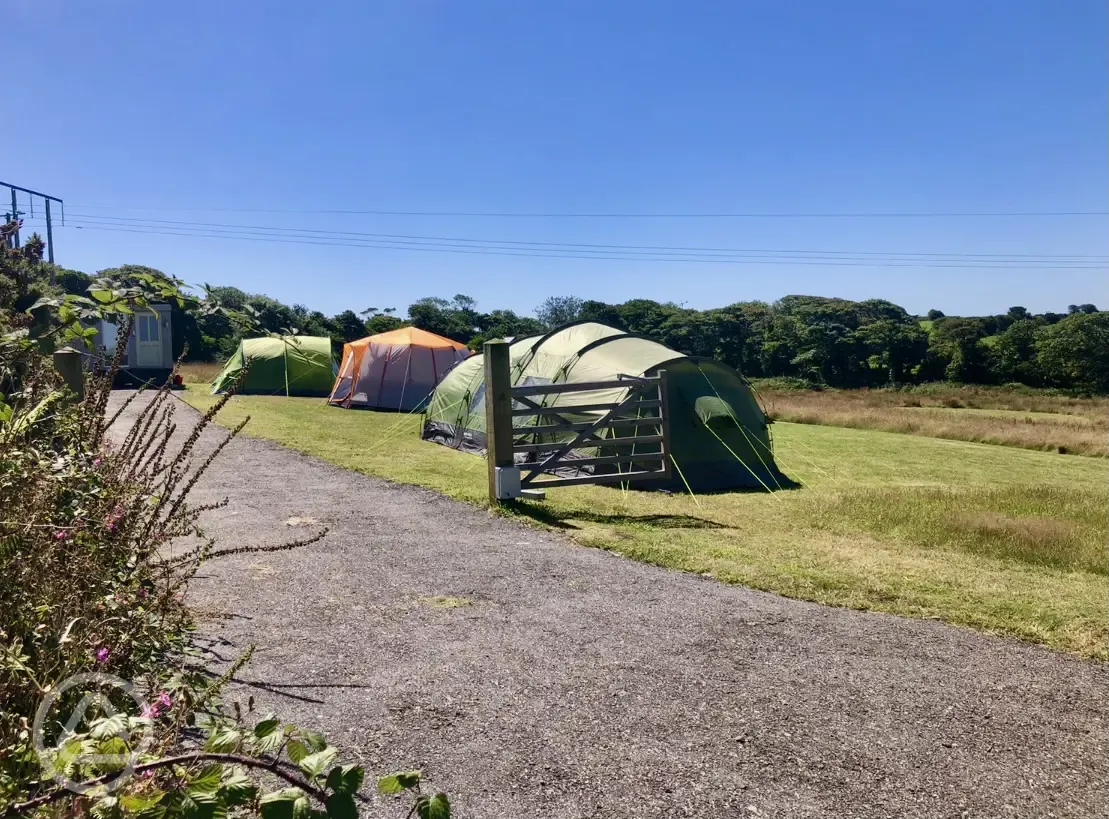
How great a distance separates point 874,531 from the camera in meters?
7.85

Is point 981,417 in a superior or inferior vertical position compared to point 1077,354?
inferior

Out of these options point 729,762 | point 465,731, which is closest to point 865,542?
point 729,762

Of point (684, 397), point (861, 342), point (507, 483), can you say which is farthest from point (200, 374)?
point (861, 342)

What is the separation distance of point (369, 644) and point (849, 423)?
2120 cm

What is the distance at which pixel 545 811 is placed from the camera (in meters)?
2.70

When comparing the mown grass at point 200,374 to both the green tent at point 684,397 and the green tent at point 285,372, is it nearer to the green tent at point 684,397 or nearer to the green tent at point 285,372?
the green tent at point 285,372

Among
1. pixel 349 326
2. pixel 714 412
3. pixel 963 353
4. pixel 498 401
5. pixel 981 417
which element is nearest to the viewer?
pixel 498 401

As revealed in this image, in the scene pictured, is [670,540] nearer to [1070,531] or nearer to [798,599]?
[798,599]

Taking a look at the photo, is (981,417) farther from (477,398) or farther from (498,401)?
(498,401)

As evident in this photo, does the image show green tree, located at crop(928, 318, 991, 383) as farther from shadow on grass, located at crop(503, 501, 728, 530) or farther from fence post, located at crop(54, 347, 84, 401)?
fence post, located at crop(54, 347, 84, 401)

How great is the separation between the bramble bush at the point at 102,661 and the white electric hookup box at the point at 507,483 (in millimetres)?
4692

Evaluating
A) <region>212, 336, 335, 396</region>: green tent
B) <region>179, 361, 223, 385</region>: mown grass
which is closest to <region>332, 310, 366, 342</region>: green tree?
<region>179, 361, 223, 385</region>: mown grass

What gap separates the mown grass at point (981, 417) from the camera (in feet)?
67.2

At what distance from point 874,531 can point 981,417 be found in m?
22.1
